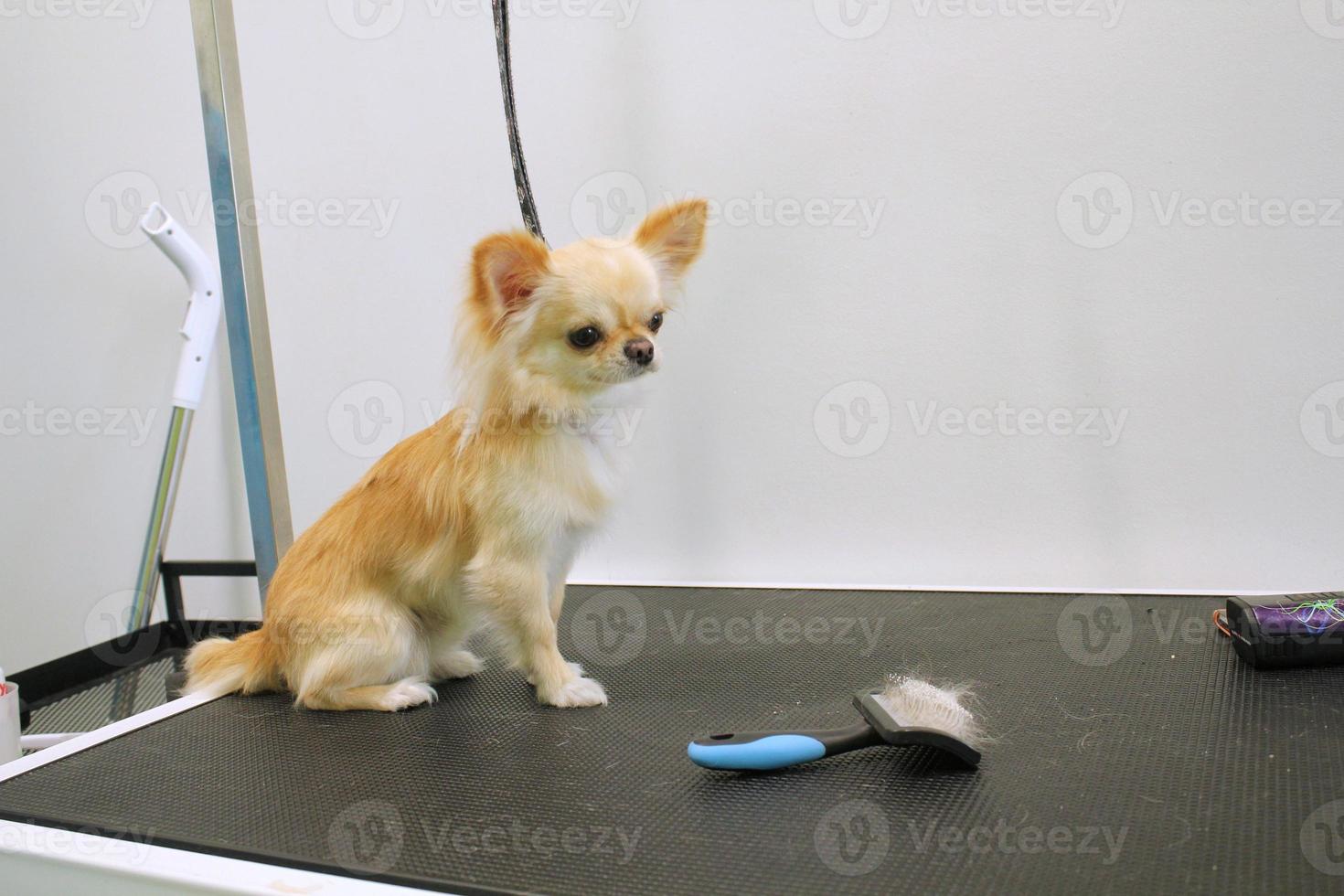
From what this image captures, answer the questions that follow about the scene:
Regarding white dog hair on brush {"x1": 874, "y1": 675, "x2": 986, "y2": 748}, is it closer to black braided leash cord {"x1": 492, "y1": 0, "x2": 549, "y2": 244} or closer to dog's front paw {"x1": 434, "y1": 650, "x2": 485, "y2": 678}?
dog's front paw {"x1": 434, "y1": 650, "x2": 485, "y2": 678}

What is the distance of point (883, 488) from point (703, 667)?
794 mm

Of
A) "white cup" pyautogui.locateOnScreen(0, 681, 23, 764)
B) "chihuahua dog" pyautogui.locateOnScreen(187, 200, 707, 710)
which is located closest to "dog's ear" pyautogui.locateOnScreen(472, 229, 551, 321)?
"chihuahua dog" pyautogui.locateOnScreen(187, 200, 707, 710)

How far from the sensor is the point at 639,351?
3.94 ft

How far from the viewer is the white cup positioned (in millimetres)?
1372

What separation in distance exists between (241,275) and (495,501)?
2.52ft

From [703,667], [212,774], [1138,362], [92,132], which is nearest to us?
[212,774]

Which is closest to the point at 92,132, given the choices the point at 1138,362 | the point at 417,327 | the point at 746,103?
the point at 417,327

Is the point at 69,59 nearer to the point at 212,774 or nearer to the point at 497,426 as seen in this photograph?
the point at 497,426

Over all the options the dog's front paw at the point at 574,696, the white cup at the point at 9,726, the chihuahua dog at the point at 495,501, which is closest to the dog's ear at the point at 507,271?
the chihuahua dog at the point at 495,501

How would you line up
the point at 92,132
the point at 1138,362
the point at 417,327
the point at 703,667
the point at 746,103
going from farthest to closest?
1. the point at 92,132
2. the point at 417,327
3. the point at 746,103
4. the point at 1138,362
5. the point at 703,667

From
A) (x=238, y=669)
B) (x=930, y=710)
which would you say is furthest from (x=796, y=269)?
(x=238, y=669)

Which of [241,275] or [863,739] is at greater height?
[241,275]

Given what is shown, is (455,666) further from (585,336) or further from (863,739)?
(863,739)

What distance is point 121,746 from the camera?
122cm
